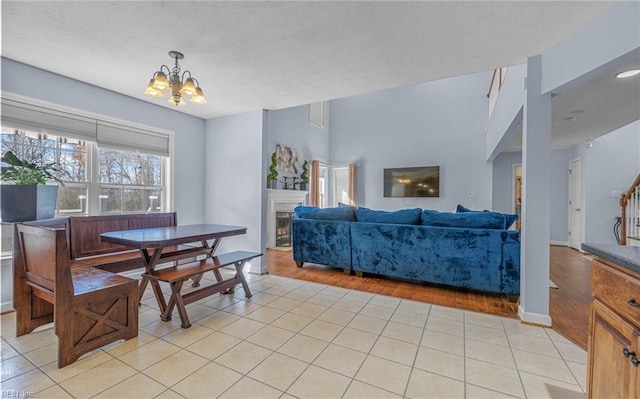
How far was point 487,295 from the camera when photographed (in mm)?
3111

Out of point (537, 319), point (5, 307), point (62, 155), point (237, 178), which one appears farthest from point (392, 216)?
point (5, 307)

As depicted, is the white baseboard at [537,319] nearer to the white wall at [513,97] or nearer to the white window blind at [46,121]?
the white wall at [513,97]

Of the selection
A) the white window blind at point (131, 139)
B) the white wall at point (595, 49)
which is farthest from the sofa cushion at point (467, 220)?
the white window blind at point (131, 139)

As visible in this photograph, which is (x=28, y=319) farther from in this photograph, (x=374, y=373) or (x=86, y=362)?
(x=374, y=373)

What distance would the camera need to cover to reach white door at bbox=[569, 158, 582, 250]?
18.3ft

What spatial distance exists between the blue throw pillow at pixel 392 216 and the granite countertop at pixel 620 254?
85.8 inches

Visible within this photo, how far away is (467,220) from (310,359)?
2.35 m

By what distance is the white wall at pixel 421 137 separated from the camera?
251 inches

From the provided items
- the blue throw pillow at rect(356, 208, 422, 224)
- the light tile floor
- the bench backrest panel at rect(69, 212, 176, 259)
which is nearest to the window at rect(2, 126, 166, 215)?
the bench backrest panel at rect(69, 212, 176, 259)

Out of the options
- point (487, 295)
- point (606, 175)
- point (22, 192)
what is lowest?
point (487, 295)

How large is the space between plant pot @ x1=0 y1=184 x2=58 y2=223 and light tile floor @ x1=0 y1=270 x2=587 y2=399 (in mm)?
901

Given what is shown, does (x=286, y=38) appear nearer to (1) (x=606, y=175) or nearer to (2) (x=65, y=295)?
(2) (x=65, y=295)

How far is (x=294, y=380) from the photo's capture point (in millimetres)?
1626

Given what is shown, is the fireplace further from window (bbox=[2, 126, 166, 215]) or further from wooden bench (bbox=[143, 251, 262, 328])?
wooden bench (bbox=[143, 251, 262, 328])
